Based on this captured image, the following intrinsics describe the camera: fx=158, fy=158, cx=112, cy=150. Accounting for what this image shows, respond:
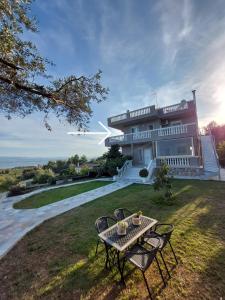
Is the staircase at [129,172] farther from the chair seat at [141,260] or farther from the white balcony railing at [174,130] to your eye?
the chair seat at [141,260]

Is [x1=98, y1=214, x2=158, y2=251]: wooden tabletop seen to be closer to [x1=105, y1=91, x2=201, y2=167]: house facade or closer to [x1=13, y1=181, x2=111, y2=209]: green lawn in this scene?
[x1=13, y1=181, x2=111, y2=209]: green lawn

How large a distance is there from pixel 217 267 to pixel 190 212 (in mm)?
3102

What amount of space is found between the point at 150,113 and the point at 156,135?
108 inches

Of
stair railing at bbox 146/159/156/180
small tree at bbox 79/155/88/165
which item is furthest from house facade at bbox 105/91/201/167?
small tree at bbox 79/155/88/165

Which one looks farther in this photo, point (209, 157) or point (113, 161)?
point (113, 161)

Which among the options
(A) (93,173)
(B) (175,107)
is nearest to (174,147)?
(B) (175,107)

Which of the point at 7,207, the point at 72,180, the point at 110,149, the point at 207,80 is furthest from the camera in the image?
the point at 110,149

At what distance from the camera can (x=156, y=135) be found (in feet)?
52.9

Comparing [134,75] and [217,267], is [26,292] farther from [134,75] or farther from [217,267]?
[134,75]

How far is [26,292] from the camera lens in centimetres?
306

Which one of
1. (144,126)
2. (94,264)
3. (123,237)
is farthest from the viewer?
(144,126)

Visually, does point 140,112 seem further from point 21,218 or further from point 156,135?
point 21,218

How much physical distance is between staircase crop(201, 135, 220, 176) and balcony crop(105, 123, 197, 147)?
2.63m

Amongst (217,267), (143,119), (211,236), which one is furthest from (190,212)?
(143,119)
